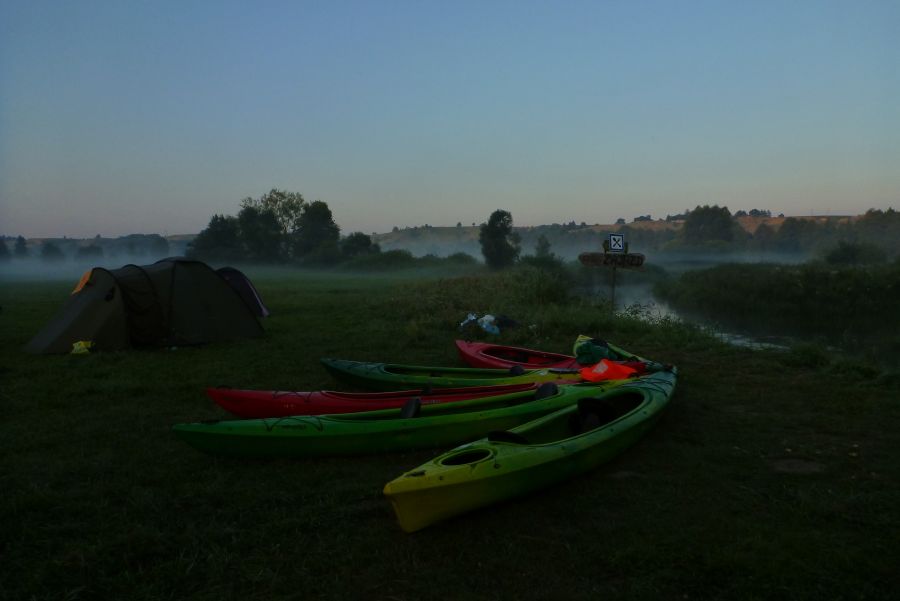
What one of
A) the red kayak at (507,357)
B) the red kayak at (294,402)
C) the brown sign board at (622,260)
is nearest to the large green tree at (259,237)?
the brown sign board at (622,260)

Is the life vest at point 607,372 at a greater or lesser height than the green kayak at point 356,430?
greater

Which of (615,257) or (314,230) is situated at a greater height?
(314,230)

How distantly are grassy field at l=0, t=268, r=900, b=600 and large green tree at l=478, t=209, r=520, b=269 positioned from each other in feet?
118

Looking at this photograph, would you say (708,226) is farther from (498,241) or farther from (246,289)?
(246,289)

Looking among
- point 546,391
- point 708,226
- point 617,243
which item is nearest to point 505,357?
point 546,391

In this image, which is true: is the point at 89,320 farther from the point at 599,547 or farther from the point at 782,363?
the point at 782,363

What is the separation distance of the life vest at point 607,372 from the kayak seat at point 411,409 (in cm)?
208

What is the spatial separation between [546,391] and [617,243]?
26.3ft

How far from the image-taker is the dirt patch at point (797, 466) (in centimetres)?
438

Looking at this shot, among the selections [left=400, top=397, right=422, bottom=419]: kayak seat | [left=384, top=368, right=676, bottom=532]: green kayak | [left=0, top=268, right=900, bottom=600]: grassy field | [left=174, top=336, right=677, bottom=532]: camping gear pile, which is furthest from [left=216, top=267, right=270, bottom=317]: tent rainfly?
[left=384, top=368, right=676, bottom=532]: green kayak

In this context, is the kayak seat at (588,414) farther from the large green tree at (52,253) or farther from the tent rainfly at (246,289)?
the large green tree at (52,253)

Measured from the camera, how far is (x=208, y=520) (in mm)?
3621

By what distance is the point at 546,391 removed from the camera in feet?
18.0

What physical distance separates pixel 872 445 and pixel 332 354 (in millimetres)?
6999
